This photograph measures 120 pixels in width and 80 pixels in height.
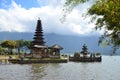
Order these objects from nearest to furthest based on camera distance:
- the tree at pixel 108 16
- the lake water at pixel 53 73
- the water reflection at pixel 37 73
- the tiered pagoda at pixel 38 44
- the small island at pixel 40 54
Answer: the tree at pixel 108 16
the water reflection at pixel 37 73
the lake water at pixel 53 73
the small island at pixel 40 54
the tiered pagoda at pixel 38 44

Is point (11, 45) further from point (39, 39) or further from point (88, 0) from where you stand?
point (88, 0)

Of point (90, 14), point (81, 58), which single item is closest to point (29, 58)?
point (81, 58)

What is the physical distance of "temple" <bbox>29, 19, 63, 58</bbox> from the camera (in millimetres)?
97225

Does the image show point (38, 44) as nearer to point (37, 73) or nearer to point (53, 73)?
point (53, 73)

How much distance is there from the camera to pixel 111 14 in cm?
1249

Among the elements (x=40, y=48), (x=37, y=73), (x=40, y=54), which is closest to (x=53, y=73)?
(x=37, y=73)

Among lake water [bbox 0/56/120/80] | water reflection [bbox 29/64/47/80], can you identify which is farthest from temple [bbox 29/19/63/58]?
water reflection [bbox 29/64/47/80]

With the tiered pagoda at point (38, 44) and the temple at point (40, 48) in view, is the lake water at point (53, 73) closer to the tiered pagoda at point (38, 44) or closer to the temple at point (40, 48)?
the temple at point (40, 48)

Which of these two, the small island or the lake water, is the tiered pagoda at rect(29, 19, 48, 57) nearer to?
the small island

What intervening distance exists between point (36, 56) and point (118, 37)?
268 feet

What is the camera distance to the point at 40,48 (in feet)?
327

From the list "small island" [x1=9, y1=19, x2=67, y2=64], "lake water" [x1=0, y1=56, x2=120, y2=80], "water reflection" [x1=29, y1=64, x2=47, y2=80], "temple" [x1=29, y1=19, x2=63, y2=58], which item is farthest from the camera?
"temple" [x1=29, y1=19, x2=63, y2=58]

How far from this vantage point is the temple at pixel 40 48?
97225 millimetres

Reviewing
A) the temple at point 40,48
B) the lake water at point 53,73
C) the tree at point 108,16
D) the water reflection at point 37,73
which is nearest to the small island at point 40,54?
the temple at point 40,48
